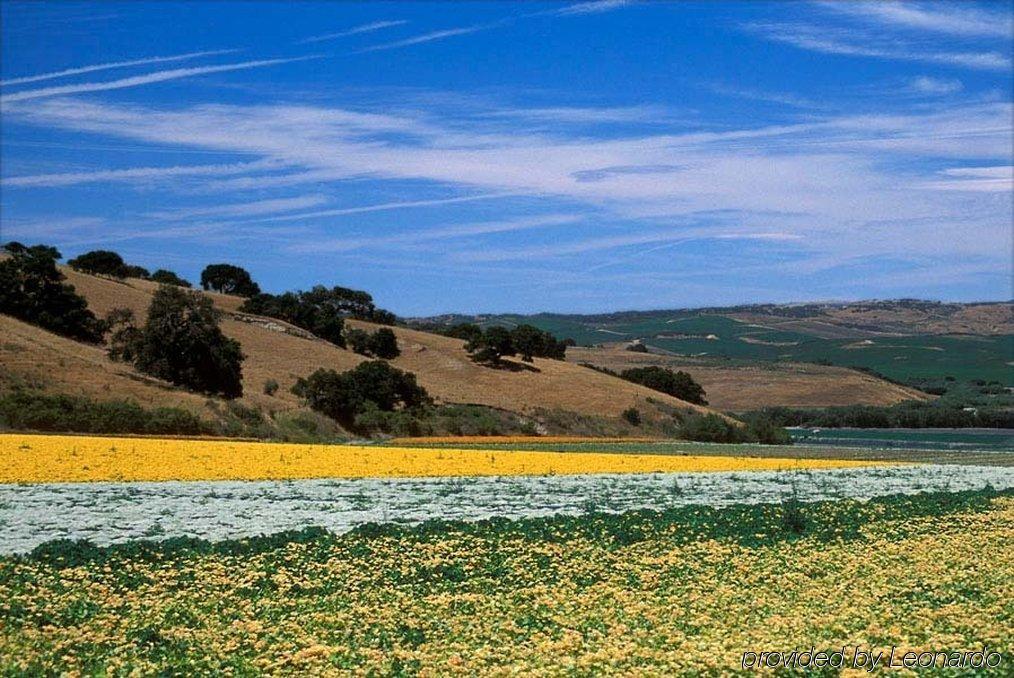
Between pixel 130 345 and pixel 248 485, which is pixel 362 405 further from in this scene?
pixel 248 485

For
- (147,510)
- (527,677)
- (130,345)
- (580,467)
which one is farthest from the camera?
(130,345)

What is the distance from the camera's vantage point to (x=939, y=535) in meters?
19.5

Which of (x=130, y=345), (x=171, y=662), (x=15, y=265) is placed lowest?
(x=171, y=662)

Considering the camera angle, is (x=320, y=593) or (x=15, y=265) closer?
(x=320, y=593)

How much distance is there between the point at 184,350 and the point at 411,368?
2791 cm

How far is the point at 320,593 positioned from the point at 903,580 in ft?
25.2

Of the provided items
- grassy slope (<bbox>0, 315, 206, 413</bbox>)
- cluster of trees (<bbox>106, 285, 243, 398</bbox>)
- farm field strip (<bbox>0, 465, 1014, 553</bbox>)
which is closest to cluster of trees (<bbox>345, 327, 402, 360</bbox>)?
cluster of trees (<bbox>106, 285, 243, 398</bbox>)

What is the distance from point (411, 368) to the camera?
279 feet

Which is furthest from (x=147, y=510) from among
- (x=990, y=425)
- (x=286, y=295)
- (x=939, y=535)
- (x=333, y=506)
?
(x=286, y=295)

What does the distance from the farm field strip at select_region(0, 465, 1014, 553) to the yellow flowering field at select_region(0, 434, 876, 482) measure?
68.4 inches

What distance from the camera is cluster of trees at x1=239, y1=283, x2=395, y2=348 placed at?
90.4 meters

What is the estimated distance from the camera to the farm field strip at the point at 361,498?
19.1 meters

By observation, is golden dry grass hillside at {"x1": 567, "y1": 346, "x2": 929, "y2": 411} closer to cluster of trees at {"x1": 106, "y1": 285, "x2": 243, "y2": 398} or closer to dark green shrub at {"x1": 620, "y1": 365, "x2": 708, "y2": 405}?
dark green shrub at {"x1": 620, "y1": 365, "x2": 708, "y2": 405}

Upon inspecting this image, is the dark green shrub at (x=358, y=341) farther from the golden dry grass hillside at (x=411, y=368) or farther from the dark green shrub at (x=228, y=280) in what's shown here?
the dark green shrub at (x=228, y=280)
